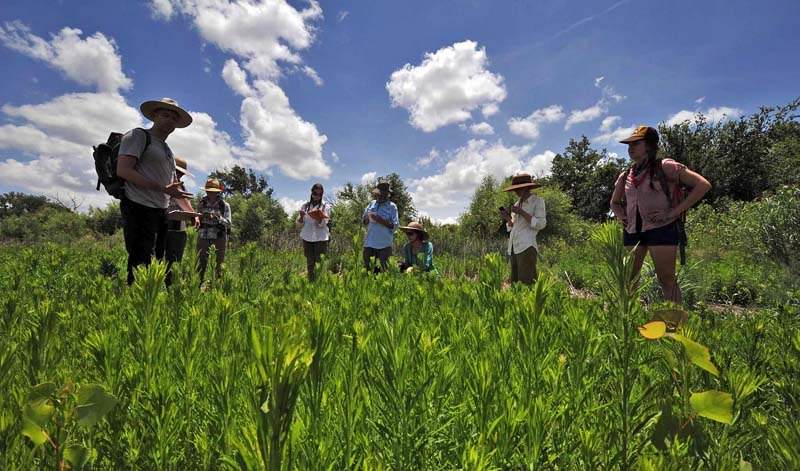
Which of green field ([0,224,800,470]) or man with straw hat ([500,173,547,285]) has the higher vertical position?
man with straw hat ([500,173,547,285])

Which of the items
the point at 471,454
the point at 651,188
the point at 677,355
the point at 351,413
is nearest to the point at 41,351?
the point at 351,413

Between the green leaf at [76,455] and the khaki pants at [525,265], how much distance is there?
531cm

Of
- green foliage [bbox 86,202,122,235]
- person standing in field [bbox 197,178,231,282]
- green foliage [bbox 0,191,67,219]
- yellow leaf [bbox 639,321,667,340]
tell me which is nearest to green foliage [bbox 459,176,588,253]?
person standing in field [bbox 197,178,231,282]

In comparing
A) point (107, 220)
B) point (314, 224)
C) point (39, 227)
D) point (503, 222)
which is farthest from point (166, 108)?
point (107, 220)

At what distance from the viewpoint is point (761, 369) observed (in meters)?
1.58

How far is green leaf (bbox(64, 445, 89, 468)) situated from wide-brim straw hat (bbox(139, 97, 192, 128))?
423cm

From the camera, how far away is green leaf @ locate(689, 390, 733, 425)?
2.43ft

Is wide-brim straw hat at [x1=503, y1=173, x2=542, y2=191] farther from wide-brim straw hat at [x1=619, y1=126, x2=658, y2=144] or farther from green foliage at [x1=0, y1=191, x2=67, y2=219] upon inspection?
green foliage at [x1=0, y1=191, x2=67, y2=219]

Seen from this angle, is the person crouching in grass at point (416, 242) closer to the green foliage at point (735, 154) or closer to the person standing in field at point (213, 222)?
the person standing in field at point (213, 222)

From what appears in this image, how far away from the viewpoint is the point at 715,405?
752 mm

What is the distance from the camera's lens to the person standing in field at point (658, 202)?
153 inches

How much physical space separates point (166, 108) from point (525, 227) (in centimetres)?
487

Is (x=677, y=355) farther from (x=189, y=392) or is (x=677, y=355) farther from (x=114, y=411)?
(x=114, y=411)

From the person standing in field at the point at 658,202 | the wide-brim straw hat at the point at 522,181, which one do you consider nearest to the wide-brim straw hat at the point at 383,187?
the wide-brim straw hat at the point at 522,181
